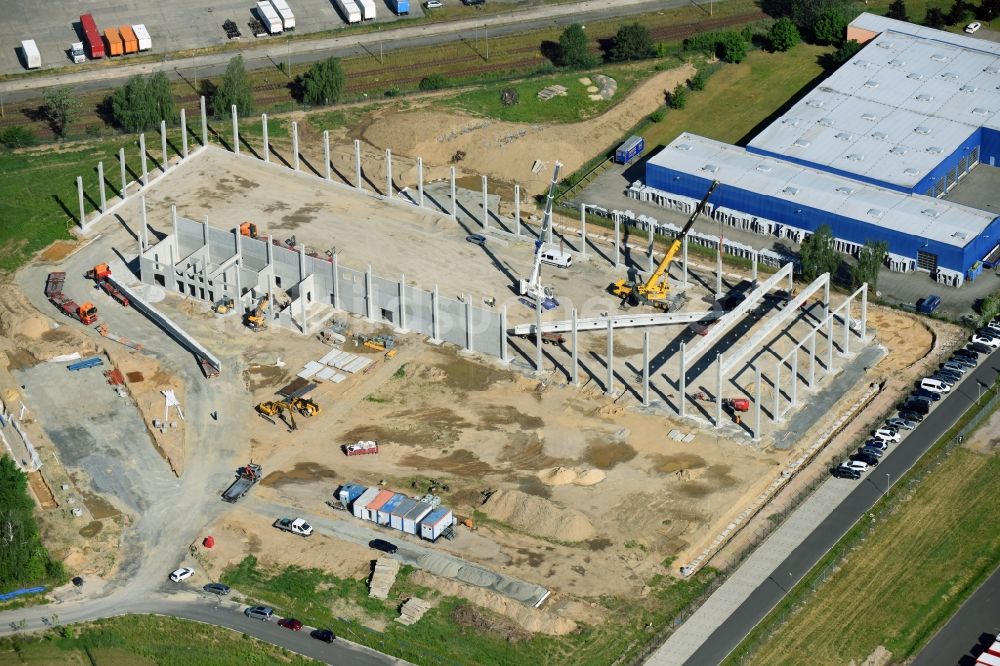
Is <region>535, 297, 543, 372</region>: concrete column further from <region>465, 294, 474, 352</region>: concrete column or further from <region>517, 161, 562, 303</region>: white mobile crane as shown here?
<region>465, 294, 474, 352</region>: concrete column

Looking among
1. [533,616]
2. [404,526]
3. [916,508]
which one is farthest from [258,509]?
[916,508]

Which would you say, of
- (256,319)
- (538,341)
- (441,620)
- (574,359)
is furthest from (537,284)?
(441,620)

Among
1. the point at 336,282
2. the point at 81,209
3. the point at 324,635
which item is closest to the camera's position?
the point at 324,635

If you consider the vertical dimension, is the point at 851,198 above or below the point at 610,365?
above

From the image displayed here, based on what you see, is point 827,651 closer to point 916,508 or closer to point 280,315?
point 916,508

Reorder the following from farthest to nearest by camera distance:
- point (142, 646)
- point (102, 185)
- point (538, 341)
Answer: point (102, 185) < point (538, 341) < point (142, 646)

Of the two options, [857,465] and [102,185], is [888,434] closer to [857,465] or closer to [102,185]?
[857,465]

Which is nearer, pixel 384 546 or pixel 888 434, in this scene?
pixel 384 546
